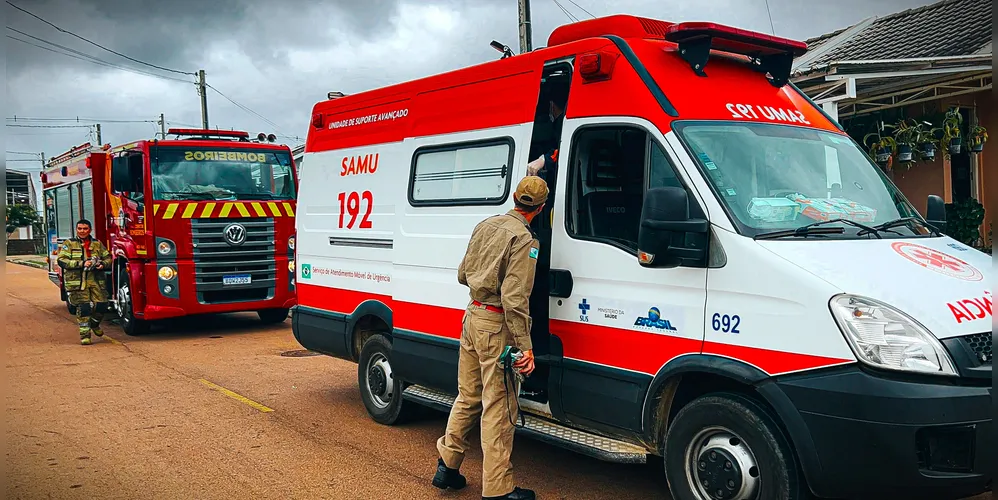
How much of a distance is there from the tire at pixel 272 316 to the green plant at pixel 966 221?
10.4 metres

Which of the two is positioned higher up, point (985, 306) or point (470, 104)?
point (470, 104)

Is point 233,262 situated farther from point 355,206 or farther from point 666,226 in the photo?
point 666,226

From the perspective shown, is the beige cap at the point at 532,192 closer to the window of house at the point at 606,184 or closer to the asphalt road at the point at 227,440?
the window of house at the point at 606,184

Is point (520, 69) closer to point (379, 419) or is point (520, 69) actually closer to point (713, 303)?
point (713, 303)

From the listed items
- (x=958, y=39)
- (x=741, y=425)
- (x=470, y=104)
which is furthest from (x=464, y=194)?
(x=958, y=39)

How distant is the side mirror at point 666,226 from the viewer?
14.1 ft

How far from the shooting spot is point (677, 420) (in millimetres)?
4520

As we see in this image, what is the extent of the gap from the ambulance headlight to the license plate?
419 inches

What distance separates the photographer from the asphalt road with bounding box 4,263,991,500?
5562mm

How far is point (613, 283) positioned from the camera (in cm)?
492

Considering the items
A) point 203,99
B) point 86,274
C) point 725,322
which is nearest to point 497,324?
point 725,322

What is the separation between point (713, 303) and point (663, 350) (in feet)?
1.38

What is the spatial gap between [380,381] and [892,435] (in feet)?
14.4

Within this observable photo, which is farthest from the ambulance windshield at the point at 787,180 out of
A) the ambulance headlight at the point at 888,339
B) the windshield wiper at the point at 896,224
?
the ambulance headlight at the point at 888,339
